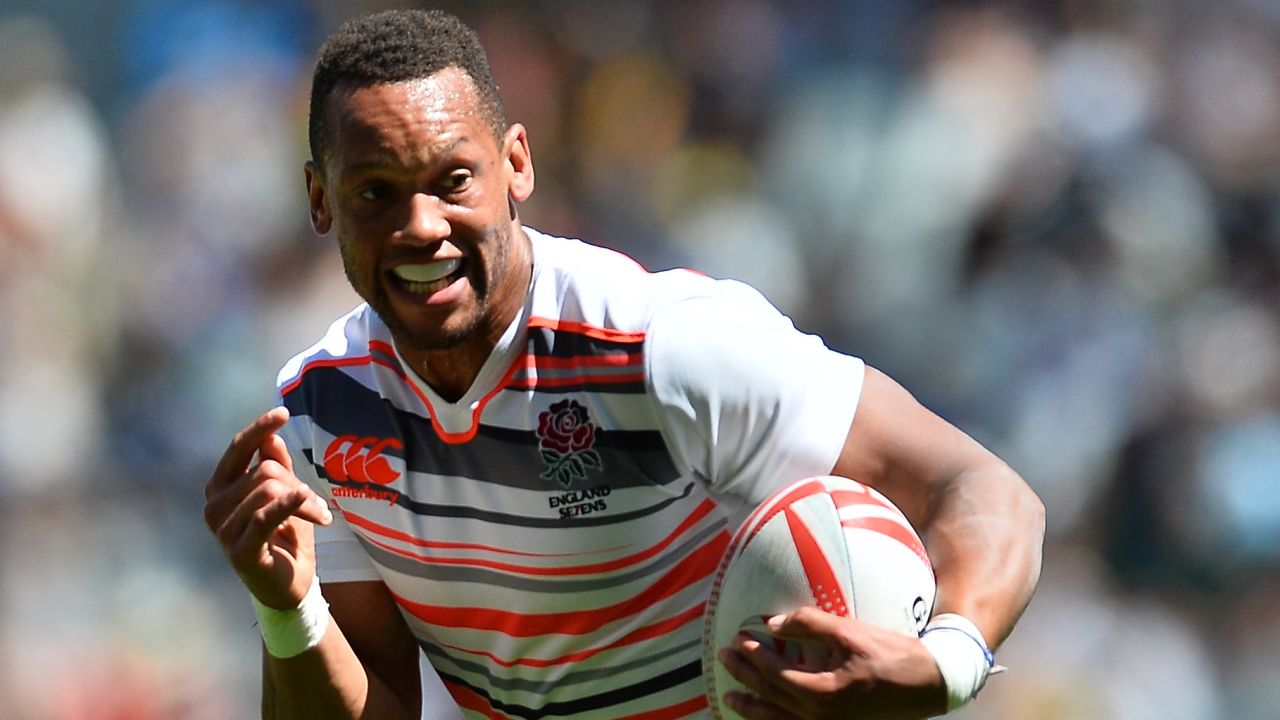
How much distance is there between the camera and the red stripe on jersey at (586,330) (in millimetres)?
3639

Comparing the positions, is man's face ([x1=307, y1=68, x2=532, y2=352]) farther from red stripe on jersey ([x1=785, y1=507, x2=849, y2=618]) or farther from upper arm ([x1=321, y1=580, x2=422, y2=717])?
red stripe on jersey ([x1=785, y1=507, x2=849, y2=618])

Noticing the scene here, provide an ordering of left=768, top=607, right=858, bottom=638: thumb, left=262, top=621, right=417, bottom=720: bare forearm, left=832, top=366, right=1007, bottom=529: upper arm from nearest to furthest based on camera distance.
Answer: left=768, top=607, right=858, bottom=638: thumb → left=832, top=366, right=1007, bottom=529: upper arm → left=262, top=621, right=417, bottom=720: bare forearm

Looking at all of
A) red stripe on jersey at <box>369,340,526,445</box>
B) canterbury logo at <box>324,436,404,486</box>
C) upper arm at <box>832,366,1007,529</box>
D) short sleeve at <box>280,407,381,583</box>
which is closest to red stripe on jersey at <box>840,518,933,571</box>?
upper arm at <box>832,366,1007,529</box>

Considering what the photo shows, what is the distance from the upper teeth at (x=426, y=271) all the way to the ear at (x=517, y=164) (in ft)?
0.93

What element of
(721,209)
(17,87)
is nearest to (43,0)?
(17,87)

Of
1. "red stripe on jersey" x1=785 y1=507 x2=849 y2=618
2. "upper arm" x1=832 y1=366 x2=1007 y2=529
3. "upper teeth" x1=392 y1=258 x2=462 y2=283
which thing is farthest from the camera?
"upper teeth" x1=392 y1=258 x2=462 y2=283

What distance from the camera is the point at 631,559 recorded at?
3.80 metres

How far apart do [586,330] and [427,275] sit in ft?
1.15

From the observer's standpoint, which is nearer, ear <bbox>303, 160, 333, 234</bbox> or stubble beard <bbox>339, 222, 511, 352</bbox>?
stubble beard <bbox>339, 222, 511, 352</bbox>

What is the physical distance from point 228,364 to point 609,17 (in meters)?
2.51

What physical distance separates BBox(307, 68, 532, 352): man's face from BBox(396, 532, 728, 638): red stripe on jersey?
63 centimetres

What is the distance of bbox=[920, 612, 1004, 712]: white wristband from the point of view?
3.09 metres

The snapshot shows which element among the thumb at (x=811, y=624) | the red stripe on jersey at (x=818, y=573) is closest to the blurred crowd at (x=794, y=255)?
the red stripe on jersey at (x=818, y=573)

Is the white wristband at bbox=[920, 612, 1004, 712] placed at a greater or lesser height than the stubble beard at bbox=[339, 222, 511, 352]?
lesser
